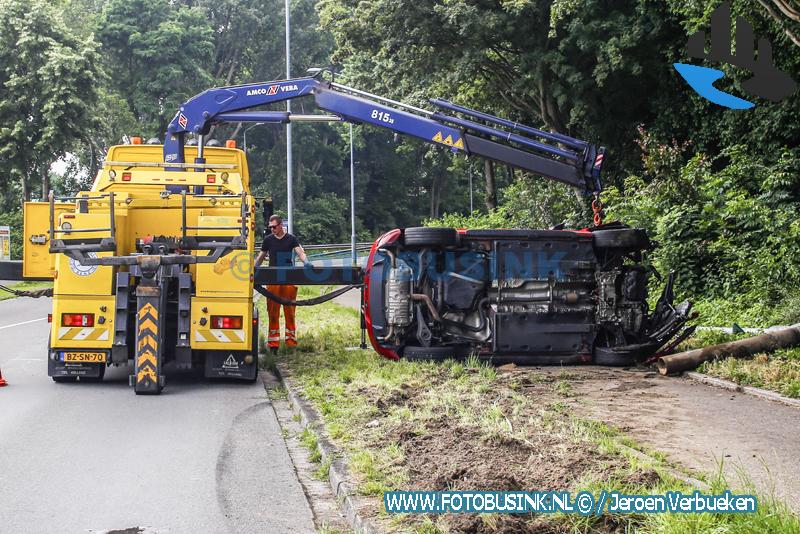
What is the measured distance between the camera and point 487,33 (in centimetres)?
2436

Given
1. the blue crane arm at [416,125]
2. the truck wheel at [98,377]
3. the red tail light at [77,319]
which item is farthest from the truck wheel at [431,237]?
the truck wheel at [98,377]

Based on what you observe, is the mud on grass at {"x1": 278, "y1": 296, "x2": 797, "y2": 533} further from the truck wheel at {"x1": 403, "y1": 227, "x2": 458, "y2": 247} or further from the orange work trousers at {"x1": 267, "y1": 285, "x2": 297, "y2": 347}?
the orange work trousers at {"x1": 267, "y1": 285, "x2": 297, "y2": 347}

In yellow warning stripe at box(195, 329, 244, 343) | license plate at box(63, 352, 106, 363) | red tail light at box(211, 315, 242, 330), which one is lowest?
license plate at box(63, 352, 106, 363)

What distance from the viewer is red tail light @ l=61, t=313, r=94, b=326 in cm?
1138

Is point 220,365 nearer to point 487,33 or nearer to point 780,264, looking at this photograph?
point 780,264

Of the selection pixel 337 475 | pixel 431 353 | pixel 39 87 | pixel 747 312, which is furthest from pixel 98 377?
pixel 39 87

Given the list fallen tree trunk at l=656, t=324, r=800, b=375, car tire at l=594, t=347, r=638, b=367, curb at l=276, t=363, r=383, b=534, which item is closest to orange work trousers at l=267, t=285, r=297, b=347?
curb at l=276, t=363, r=383, b=534

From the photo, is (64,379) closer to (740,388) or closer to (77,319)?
(77,319)

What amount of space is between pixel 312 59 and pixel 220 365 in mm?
49807

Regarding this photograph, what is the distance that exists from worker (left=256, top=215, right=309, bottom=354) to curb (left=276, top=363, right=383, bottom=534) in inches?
166

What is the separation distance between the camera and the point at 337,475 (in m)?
6.90

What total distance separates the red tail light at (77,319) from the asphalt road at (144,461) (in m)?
0.80

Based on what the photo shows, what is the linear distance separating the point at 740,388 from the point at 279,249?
24.3 ft

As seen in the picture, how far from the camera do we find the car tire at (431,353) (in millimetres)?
11836
